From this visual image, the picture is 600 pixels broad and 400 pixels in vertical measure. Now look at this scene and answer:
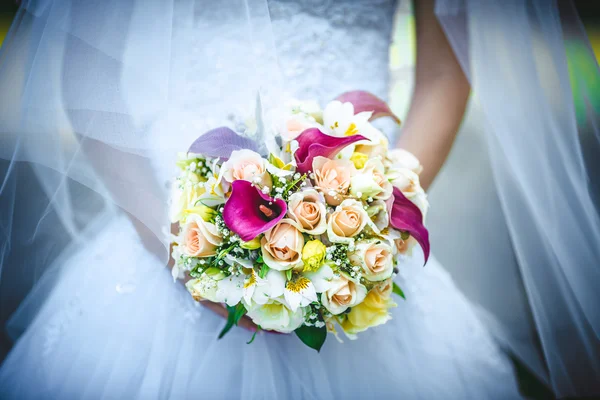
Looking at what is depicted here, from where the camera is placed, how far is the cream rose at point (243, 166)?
1.86 feet

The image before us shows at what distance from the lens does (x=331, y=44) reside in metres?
1.02

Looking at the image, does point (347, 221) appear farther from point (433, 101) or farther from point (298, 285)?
point (433, 101)

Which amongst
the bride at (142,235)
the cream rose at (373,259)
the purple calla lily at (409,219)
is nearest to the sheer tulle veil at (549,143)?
the bride at (142,235)

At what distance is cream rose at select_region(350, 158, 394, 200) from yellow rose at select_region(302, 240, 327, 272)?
0.34 ft

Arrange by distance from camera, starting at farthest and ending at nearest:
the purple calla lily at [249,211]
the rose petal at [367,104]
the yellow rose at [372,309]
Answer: the rose petal at [367,104] → the yellow rose at [372,309] → the purple calla lily at [249,211]

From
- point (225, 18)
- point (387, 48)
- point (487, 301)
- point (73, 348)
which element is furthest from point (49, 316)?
point (487, 301)

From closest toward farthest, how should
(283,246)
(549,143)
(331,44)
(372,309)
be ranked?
(283,246), (372,309), (549,143), (331,44)

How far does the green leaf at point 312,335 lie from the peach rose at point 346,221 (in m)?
0.18

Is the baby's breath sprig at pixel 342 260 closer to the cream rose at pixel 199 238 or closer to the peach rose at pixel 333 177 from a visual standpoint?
the peach rose at pixel 333 177

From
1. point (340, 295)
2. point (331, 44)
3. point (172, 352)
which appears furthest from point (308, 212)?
point (331, 44)

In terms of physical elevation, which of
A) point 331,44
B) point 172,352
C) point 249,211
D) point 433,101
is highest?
point 331,44

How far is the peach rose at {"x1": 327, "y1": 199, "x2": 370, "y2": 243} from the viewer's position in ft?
1.83

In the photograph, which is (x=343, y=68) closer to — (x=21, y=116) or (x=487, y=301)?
(x=21, y=116)

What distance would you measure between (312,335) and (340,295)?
0.11 m
